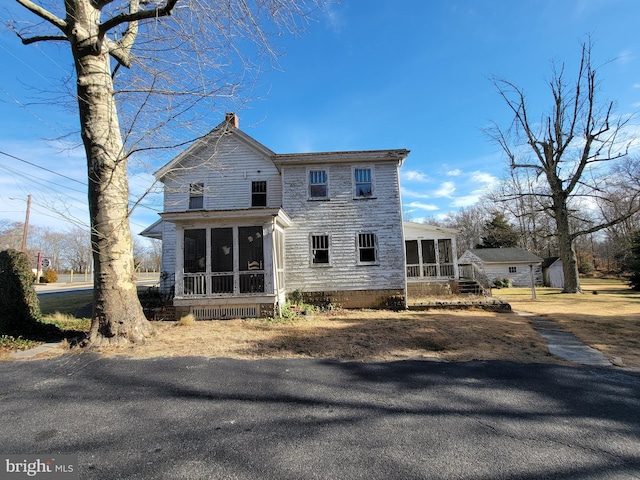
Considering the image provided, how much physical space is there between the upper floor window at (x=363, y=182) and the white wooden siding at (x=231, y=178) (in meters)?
3.21

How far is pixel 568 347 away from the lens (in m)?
6.58

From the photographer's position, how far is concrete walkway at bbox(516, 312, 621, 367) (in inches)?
223

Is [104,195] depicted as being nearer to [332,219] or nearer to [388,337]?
[388,337]

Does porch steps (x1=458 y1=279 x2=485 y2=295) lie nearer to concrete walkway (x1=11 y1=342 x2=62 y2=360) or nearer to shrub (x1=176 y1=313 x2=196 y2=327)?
shrub (x1=176 y1=313 x2=196 y2=327)

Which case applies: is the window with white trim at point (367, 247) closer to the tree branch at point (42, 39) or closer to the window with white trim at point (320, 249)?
the window with white trim at point (320, 249)

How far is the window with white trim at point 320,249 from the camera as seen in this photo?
40.7ft

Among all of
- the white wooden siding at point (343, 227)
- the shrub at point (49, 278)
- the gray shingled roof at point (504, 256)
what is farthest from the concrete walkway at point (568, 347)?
the shrub at point (49, 278)

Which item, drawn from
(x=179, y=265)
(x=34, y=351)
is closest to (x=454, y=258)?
(x=179, y=265)

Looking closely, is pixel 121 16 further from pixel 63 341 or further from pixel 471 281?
pixel 471 281

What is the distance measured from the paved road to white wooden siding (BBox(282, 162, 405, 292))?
696 centimetres

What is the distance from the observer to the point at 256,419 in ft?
11.2

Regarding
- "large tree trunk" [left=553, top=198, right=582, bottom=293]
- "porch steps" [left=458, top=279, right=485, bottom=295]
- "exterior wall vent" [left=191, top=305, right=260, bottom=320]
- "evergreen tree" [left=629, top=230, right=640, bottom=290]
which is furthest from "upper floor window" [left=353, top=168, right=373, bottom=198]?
"evergreen tree" [left=629, top=230, right=640, bottom=290]

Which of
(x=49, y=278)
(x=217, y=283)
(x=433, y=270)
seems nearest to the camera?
(x=217, y=283)

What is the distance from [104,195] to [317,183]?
7.72 m
